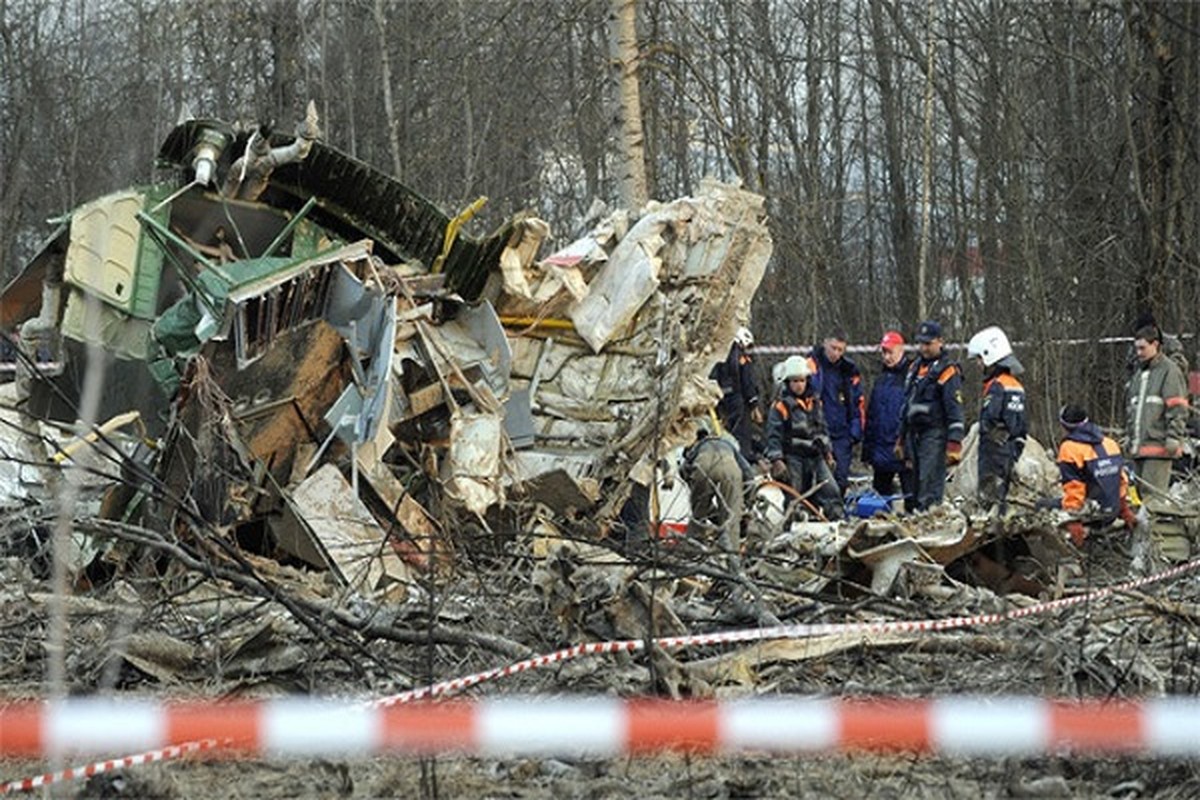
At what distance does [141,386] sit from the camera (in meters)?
10.3

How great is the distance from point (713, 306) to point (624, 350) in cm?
70

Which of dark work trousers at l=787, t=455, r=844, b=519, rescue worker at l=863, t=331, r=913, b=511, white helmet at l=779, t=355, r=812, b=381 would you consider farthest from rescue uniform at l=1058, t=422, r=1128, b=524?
rescue worker at l=863, t=331, r=913, b=511

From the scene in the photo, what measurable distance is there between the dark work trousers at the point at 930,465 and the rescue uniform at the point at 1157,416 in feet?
4.08

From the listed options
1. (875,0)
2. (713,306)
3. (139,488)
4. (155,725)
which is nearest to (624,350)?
(713,306)

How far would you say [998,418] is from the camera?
442 inches

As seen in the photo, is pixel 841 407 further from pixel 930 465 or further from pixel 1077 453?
pixel 1077 453

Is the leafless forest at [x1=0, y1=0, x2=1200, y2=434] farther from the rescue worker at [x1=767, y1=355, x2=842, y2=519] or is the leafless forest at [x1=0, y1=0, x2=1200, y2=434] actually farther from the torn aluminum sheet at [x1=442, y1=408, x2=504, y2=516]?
the torn aluminum sheet at [x1=442, y1=408, x2=504, y2=516]

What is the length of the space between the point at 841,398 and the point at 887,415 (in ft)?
1.27

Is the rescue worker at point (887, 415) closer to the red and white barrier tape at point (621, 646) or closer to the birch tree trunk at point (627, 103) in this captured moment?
the birch tree trunk at point (627, 103)

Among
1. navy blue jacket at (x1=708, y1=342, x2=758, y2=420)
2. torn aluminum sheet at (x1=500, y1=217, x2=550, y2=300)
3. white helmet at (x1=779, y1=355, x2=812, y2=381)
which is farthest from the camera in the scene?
navy blue jacket at (x1=708, y1=342, x2=758, y2=420)

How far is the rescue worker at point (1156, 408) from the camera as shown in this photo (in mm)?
11250

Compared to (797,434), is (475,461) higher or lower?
lower

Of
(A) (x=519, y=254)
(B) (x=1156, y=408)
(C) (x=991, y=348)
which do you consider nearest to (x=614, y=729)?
(A) (x=519, y=254)

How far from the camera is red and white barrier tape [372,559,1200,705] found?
5199 mm
